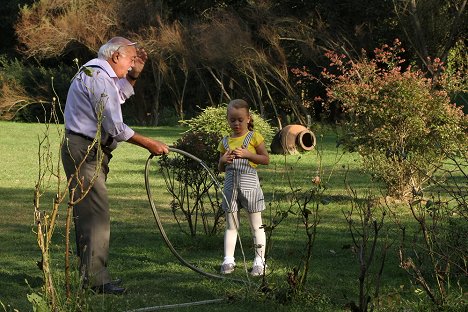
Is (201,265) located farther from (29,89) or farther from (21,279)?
(29,89)

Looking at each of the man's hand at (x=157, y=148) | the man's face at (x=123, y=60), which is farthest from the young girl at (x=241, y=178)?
the man's face at (x=123, y=60)

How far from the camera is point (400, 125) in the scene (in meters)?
12.1

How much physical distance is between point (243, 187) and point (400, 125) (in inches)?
189

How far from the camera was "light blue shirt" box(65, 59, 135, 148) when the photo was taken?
6.87m

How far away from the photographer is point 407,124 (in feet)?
39.7

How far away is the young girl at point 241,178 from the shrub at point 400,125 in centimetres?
452

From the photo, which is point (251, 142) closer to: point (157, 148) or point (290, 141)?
point (157, 148)

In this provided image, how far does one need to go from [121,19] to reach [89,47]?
5.83 feet

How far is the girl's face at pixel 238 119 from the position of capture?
7742 mm

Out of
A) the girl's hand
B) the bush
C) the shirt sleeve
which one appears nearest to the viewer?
the shirt sleeve

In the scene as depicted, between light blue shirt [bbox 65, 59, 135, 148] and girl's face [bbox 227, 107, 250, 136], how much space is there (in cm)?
105

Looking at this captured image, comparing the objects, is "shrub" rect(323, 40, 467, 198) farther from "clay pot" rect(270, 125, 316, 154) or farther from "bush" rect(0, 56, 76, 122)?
"bush" rect(0, 56, 76, 122)

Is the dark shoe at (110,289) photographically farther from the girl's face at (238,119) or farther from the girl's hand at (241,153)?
the girl's face at (238,119)

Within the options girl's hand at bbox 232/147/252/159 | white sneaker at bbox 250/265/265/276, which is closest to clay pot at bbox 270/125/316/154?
girl's hand at bbox 232/147/252/159
